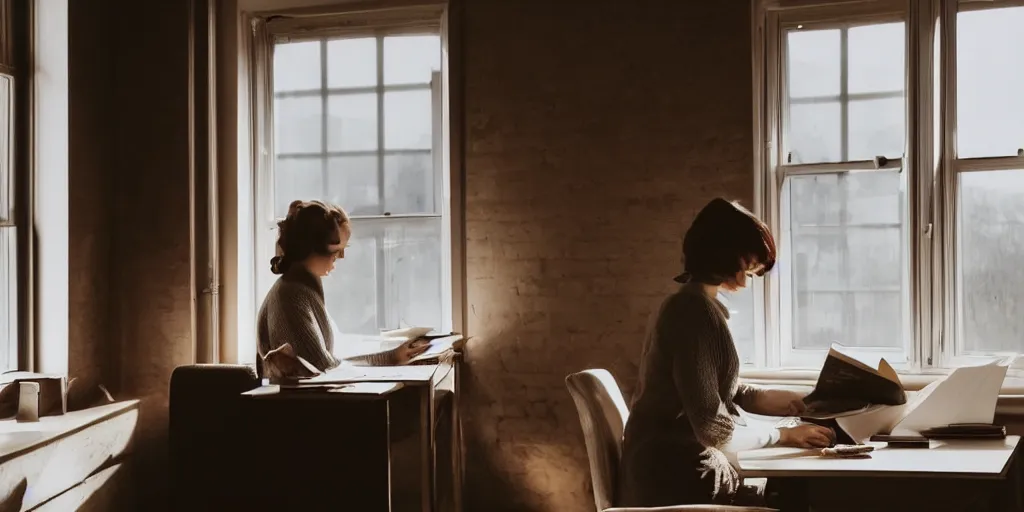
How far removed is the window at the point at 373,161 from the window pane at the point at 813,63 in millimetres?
1807

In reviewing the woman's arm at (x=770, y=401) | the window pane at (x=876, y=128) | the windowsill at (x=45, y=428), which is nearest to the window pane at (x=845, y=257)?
the window pane at (x=876, y=128)

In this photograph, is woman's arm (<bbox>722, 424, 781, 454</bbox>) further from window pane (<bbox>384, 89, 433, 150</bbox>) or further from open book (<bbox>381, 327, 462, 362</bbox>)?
window pane (<bbox>384, 89, 433, 150</bbox>)

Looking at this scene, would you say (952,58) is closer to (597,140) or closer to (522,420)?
(597,140)

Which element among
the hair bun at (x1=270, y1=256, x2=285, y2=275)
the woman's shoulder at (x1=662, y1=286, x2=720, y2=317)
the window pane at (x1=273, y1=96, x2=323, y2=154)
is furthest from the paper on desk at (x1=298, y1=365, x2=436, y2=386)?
the window pane at (x1=273, y1=96, x2=323, y2=154)

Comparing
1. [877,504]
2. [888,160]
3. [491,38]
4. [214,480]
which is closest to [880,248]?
[888,160]

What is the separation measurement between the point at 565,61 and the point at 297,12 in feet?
4.98

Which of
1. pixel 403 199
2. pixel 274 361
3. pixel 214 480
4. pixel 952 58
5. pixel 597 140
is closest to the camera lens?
pixel 274 361

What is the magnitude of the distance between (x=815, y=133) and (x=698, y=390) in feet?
6.91

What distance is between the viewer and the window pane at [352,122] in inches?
182

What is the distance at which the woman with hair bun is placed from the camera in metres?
3.43

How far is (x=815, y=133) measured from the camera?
416cm

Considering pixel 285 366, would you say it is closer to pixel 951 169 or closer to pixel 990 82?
pixel 951 169

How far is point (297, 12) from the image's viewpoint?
463 centimetres

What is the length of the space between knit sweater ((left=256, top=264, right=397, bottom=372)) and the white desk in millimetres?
1724
